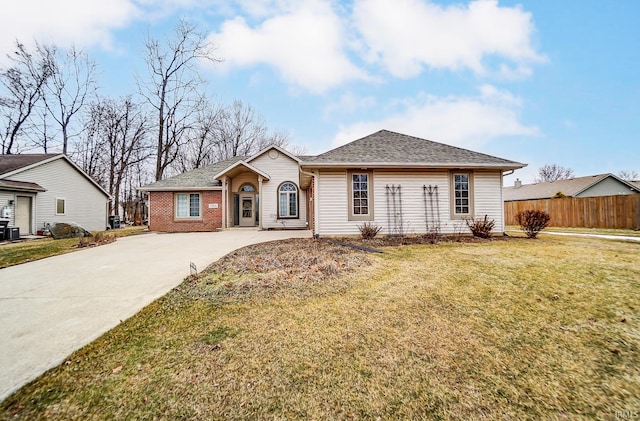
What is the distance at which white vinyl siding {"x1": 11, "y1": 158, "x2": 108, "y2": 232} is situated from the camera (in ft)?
50.0

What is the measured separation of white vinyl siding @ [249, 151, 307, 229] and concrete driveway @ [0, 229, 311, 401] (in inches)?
326

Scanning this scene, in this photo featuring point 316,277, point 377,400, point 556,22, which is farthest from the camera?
point 556,22

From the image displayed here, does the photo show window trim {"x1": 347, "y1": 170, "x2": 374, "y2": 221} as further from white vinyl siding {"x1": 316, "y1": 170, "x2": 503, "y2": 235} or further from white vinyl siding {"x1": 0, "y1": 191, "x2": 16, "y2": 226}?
white vinyl siding {"x1": 0, "y1": 191, "x2": 16, "y2": 226}

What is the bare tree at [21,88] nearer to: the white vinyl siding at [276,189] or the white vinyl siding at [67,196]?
the white vinyl siding at [67,196]

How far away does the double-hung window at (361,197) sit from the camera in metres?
10.1

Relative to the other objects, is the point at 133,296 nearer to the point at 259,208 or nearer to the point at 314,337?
the point at 314,337

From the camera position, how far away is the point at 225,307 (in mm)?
3543

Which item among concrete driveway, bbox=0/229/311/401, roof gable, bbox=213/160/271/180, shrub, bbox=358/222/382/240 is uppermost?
roof gable, bbox=213/160/271/180

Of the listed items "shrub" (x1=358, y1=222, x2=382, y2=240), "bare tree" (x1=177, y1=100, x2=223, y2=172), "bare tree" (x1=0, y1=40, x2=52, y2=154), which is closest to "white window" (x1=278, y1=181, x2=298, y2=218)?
"shrub" (x1=358, y1=222, x2=382, y2=240)

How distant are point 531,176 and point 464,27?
5168 centimetres

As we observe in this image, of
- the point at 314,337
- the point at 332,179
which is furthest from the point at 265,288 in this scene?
the point at 332,179

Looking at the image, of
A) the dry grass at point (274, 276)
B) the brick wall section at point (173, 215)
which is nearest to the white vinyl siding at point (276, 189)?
the brick wall section at point (173, 215)

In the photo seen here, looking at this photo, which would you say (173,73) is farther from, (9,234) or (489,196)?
(489,196)

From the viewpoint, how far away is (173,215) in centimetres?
1591
